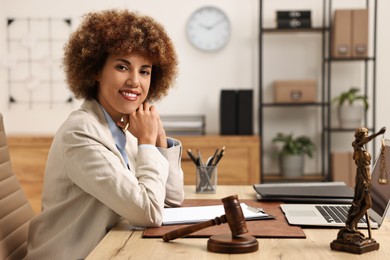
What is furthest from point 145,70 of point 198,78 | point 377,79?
point 377,79

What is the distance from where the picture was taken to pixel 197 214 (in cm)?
167

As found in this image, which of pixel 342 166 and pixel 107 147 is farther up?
pixel 107 147

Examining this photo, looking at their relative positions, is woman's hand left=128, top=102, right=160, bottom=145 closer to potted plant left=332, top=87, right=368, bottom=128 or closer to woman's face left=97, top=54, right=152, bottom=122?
woman's face left=97, top=54, right=152, bottom=122

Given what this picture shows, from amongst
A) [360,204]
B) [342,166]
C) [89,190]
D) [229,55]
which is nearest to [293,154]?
[342,166]

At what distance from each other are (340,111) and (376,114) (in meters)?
0.38

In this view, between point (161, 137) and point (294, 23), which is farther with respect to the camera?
point (294, 23)

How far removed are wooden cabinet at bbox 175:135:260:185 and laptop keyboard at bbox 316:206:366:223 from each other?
2353mm

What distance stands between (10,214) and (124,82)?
530 mm

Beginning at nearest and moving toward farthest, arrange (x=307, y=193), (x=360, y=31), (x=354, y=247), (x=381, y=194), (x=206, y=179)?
(x=354, y=247), (x=381, y=194), (x=307, y=193), (x=206, y=179), (x=360, y=31)

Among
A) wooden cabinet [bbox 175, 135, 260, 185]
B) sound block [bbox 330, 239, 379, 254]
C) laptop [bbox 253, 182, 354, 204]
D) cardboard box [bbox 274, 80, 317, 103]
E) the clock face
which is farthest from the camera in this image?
the clock face

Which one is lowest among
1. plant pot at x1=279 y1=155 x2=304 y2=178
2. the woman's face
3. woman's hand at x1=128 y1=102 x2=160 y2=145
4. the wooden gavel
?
plant pot at x1=279 y1=155 x2=304 y2=178

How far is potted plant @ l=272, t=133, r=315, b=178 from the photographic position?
4.36 metres

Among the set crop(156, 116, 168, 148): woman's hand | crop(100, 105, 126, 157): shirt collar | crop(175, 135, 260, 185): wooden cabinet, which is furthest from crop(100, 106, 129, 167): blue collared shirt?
crop(175, 135, 260, 185): wooden cabinet

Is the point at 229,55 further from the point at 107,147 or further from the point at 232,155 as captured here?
the point at 107,147
